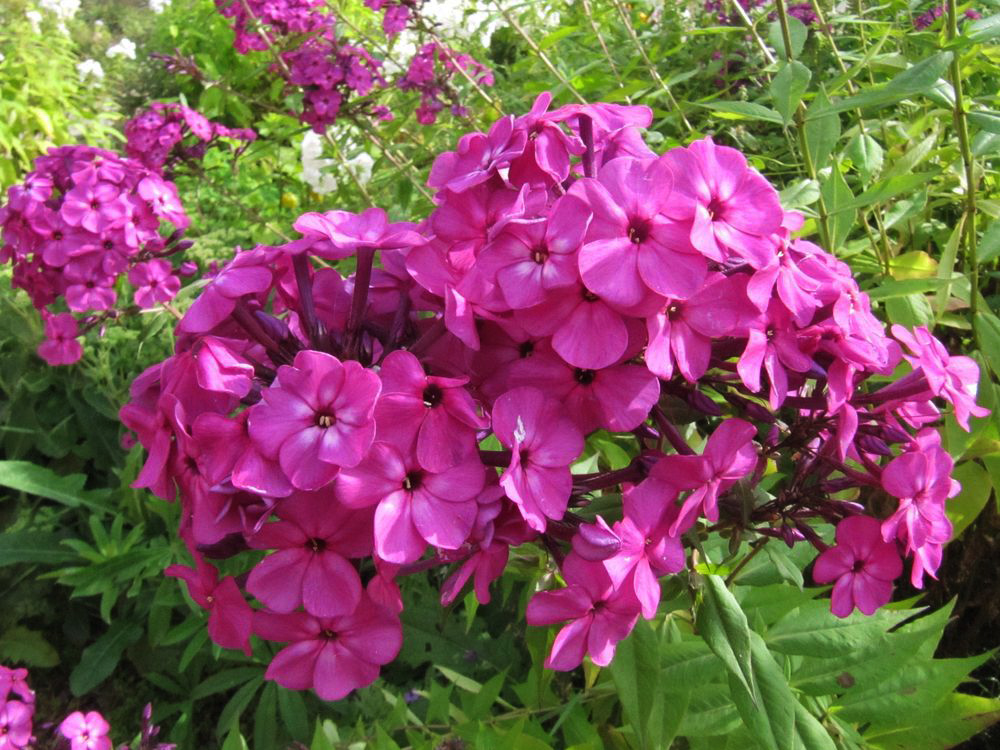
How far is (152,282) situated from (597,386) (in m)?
2.11

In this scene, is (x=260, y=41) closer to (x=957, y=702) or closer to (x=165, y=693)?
(x=165, y=693)

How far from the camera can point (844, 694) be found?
4.43ft

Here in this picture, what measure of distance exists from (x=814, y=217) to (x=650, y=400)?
2.79ft

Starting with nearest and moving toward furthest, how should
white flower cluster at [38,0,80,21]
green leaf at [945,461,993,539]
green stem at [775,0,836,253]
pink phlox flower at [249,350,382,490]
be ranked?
1. pink phlox flower at [249,350,382,490]
2. green stem at [775,0,836,253]
3. green leaf at [945,461,993,539]
4. white flower cluster at [38,0,80,21]

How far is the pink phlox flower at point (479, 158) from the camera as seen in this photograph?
0.90m

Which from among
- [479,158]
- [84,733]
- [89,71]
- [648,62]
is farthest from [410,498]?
[89,71]

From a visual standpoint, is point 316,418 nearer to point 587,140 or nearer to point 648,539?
point 648,539

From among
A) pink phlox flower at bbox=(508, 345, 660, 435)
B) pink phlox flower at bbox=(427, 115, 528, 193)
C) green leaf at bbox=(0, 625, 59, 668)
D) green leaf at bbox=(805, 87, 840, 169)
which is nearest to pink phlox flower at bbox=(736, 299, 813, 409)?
pink phlox flower at bbox=(508, 345, 660, 435)

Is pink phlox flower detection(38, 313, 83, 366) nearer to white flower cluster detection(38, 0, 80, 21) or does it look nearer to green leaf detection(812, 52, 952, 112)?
green leaf detection(812, 52, 952, 112)

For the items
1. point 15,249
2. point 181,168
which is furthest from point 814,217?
point 181,168

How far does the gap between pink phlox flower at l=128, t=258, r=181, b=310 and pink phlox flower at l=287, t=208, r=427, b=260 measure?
1.76 m

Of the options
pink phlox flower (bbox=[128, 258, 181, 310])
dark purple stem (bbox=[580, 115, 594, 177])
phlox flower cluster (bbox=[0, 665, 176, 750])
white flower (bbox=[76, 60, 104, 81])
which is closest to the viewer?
dark purple stem (bbox=[580, 115, 594, 177])

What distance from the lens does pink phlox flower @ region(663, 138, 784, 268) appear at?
83 centimetres

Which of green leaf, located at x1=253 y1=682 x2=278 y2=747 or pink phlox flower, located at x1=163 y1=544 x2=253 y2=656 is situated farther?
green leaf, located at x1=253 y1=682 x2=278 y2=747
